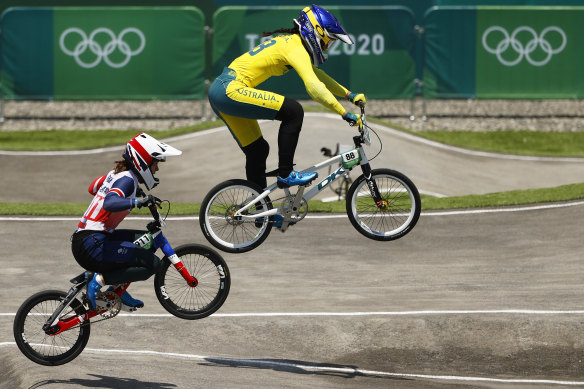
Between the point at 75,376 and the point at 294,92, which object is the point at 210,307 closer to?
the point at 75,376

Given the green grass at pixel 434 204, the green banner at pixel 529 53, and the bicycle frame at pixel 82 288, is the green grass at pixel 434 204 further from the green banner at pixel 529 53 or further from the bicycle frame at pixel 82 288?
the bicycle frame at pixel 82 288

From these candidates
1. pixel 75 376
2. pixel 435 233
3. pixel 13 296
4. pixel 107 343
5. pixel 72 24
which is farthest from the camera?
pixel 72 24

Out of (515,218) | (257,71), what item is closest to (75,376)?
(257,71)

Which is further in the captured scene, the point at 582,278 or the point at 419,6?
the point at 419,6

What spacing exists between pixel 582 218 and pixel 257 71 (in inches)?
495

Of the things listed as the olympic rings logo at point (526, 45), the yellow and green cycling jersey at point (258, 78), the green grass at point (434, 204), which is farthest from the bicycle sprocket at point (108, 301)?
the olympic rings logo at point (526, 45)

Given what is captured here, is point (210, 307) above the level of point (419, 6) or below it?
below

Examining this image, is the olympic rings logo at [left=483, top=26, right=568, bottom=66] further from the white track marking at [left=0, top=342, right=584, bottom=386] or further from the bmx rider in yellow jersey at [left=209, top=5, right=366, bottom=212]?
the bmx rider in yellow jersey at [left=209, top=5, right=366, bottom=212]

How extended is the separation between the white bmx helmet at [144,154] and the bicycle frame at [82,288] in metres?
0.74

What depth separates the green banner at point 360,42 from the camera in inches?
1235

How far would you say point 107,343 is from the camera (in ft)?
57.7

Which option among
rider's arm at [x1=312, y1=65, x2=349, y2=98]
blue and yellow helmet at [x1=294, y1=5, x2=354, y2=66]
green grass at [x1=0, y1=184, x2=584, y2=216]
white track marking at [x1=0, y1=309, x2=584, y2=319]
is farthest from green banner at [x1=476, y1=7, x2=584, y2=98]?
blue and yellow helmet at [x1=294, y1=5, x2=354, y2=66]

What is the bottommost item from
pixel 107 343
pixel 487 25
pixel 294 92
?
pixel 107 343

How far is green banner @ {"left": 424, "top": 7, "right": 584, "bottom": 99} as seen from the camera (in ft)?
104
